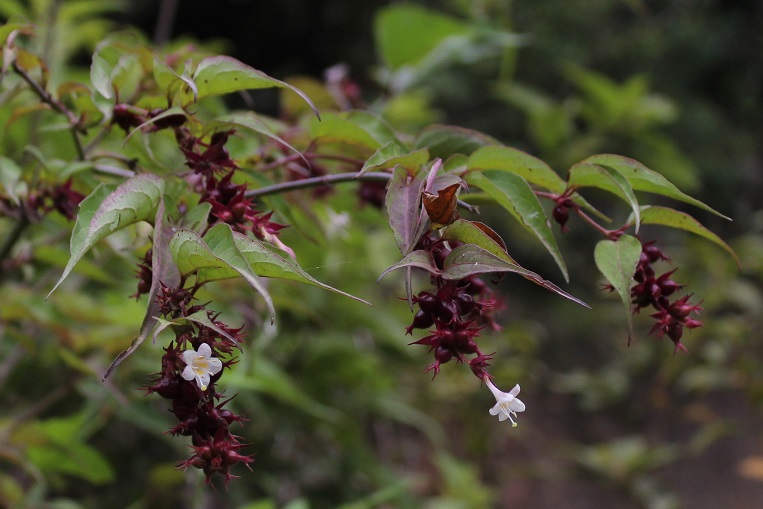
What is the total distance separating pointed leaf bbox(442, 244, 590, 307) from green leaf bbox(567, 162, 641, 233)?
0.32 ft

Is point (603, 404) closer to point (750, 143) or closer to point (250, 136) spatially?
point (750, 143)

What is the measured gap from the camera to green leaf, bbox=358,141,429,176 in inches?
18.0

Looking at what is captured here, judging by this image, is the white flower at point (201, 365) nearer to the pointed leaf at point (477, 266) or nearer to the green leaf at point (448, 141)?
the pointed leaf at point (477, 266)

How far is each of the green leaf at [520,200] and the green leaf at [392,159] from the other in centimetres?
4

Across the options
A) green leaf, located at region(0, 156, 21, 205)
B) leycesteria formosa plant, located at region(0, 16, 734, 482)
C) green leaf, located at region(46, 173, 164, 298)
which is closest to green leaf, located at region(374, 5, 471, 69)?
leycesteria formosa plant, located at region(0, 16, 734, 482)

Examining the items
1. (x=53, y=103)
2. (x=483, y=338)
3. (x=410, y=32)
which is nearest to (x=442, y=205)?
(x=53, y=103)

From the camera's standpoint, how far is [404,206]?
1.41 ft

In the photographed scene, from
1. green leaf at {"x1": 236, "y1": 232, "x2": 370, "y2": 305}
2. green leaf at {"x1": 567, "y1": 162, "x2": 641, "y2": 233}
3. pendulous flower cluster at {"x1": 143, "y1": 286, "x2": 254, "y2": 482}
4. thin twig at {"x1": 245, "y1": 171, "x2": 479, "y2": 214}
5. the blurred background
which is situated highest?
green leaf at {"x1": 567, "y1": 162, "x2": 641, "y2": 233}

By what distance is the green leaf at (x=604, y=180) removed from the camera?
456 millimetres

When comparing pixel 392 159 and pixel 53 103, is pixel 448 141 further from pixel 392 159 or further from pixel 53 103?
pixel 53 103

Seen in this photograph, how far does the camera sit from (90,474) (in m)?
0.89

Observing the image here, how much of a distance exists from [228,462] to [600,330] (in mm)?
3463

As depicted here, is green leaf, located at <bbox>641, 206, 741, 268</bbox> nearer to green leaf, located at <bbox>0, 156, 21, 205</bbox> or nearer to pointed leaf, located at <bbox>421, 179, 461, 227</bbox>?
pointed leaf, located at <bbox>421, 179, 461, 227</bbox>

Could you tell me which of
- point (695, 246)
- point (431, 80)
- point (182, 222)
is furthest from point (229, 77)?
point (431, 80)
